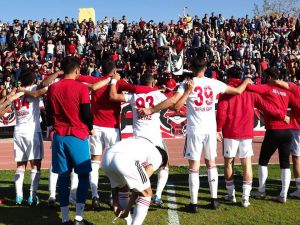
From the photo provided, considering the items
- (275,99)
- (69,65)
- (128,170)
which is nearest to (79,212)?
(128,170)

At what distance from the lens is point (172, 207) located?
7316 mm

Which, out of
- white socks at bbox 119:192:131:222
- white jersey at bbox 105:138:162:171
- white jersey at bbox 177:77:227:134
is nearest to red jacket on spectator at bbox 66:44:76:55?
white jersey at bbox 177:77:227:134

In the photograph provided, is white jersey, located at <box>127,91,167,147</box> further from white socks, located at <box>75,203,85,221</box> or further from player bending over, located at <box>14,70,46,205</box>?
player bending over, located at <box>14,70,46,205</box>

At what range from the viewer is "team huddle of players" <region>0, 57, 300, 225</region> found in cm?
593

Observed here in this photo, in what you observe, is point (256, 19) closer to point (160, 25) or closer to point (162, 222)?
point (160, 25)

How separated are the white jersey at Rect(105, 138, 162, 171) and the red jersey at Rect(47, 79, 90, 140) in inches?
44.0

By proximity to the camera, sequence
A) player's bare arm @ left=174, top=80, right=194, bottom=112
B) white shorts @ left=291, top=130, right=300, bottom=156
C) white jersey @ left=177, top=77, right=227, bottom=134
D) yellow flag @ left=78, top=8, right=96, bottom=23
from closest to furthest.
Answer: player's bare arm @ left=174, top=80, right=194, bottom=112
white jersey @ left=177, top=77, right=227, bottom=134
white shorts @ left=291, top=130, right=300, bottom=156
yellow flag @ left=78, top=8, right=96, bottom=23

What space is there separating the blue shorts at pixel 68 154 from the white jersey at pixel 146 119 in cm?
90

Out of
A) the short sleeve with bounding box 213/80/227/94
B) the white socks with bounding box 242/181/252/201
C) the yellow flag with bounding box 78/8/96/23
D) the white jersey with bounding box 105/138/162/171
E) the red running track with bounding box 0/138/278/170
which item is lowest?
the red running track with bounding box 0/138/278/170

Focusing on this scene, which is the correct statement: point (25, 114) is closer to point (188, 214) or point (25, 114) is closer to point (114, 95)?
point (114, 95)

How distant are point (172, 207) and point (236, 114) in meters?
1.94

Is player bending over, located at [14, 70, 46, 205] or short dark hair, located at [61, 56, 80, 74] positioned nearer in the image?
short dark hair, located at [61, 56, 80, 74]

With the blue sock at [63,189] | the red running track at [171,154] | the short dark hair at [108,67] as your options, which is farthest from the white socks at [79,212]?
the red running track at [171,154]

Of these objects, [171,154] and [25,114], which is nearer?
[25,114]
